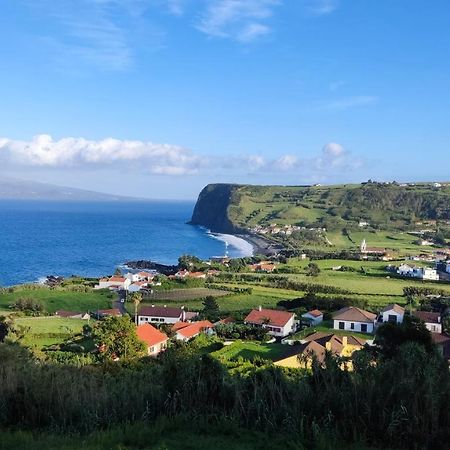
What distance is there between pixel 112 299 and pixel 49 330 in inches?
651

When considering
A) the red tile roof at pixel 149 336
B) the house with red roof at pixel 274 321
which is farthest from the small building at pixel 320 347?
the red tile roof at pixel 149 336

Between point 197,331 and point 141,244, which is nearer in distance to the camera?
point 197,331

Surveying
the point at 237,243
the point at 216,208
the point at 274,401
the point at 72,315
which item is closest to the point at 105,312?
the point at 72,315

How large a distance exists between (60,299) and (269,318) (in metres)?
20.3

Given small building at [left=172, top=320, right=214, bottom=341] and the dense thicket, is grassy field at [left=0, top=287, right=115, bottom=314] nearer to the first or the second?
small building at [left=172, top=320, right=214, bottom=341]

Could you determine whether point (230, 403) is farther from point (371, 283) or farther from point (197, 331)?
point (371, 283)

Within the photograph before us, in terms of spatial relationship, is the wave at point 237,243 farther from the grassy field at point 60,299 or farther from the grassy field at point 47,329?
the grassy field at point 47,329

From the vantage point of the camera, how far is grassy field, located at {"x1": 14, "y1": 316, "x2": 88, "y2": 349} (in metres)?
28.6

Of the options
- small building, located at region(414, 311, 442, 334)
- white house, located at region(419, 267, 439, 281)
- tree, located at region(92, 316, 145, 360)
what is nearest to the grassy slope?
white house, located at region(419, 267, 439, 281)

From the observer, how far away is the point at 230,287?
175 ft

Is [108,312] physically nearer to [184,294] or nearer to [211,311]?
[211,311]

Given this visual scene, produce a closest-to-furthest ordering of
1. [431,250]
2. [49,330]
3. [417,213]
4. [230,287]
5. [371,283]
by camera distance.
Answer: [49,330] < [230,287] < [371,283] < [431,250] < [417,213]

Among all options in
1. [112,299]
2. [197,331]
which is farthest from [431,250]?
[197,331]

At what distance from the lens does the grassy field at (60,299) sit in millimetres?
43094
